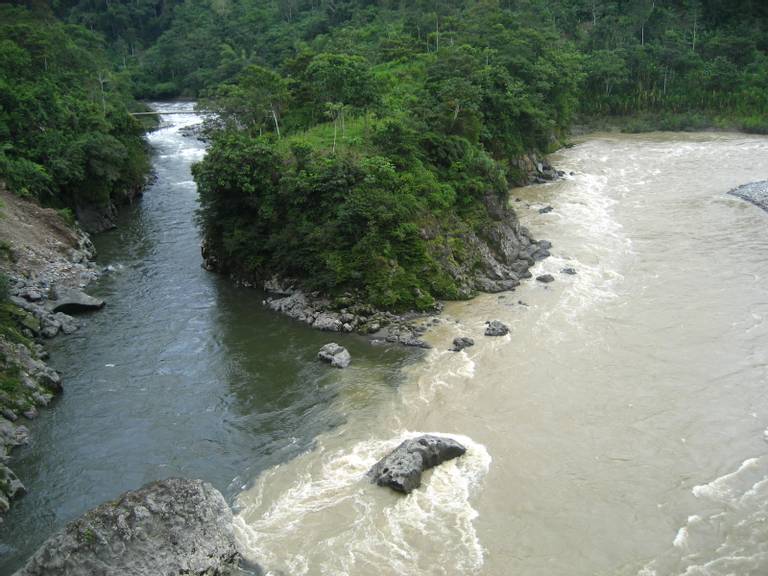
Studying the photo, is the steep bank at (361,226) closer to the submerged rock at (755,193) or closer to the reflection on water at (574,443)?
the reflection on water at (574,443)

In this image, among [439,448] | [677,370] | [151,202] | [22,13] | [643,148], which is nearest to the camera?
[439,448]

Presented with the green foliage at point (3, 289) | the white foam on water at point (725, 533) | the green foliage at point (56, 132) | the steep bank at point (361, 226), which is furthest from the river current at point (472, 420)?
the green foliage at point (56, 132)

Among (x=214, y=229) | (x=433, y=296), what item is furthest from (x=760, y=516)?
(x=214, y=229)

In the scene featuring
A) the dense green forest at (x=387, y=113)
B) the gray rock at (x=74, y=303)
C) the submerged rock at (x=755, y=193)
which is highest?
the dense green forest at (x=387, y=113)

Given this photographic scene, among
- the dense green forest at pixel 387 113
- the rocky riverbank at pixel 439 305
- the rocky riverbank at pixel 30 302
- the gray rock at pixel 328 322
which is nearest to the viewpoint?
the rocky riverbank at pixel 30 302

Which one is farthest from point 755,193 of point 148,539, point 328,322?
point 148,539

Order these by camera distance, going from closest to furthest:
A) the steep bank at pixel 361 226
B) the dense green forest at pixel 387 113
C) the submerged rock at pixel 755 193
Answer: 1. the steep bank at pixel 361 226
2. the dense green forest at pixel 387 113
3. the submerged rock at pixel 755 193

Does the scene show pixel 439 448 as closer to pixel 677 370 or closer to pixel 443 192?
pixel 677 370
